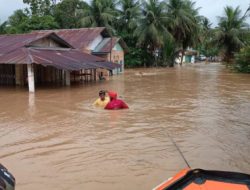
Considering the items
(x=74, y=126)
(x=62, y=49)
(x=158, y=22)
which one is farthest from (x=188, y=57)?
(x=74, y=126)

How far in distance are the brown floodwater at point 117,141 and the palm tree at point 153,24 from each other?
26.0 metres

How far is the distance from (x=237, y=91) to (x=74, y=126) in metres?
11.5

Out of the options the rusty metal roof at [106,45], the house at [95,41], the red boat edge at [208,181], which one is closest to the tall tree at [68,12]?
the house at [95,41]

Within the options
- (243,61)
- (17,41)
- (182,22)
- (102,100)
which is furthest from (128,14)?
(102,100)

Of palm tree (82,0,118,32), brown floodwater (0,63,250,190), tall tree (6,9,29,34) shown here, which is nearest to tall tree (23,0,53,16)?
tall tree (6,9,29,34)

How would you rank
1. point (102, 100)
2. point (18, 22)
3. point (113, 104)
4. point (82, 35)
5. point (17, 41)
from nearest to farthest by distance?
point (113, 104)
point (102, 100)
point (17, 41)
point (82, 35)
point (18, 22)

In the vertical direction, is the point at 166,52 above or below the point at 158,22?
below

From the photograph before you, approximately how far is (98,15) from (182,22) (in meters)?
10.8

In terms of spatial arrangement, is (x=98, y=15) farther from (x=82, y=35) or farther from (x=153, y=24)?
(x=82, y=35)

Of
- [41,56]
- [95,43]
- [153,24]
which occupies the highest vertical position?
[153,24]

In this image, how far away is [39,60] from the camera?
1742cm

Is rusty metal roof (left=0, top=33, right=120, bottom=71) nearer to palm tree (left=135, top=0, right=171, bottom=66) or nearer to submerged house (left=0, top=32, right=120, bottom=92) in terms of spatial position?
submerged house (left=0, top=32, right=120, bottom=92)

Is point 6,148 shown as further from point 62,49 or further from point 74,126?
point 62,49

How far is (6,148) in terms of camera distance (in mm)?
8102
